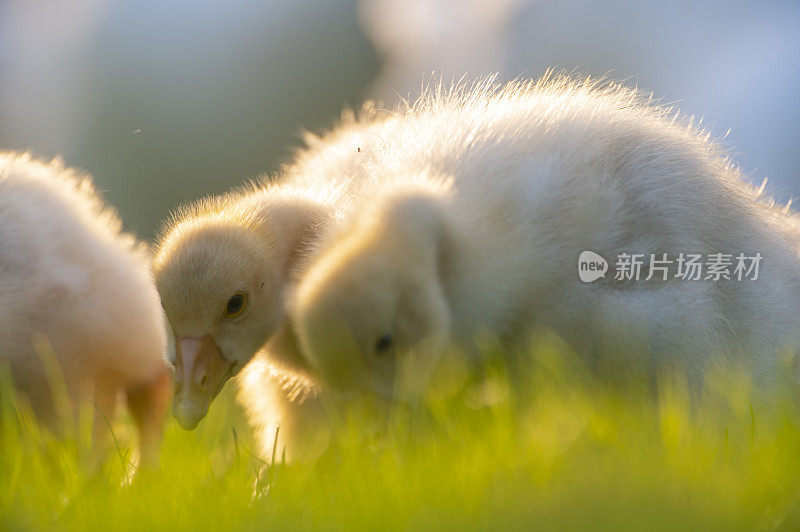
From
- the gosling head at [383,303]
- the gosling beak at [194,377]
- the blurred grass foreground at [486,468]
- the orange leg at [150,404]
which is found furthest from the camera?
the orange leg at [150,404]

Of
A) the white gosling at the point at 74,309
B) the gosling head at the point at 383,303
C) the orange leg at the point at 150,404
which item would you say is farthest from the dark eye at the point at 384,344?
the orange leg at the point at 150,404

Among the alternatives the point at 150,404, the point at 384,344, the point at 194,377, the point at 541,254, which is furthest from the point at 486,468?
the point at 150,404

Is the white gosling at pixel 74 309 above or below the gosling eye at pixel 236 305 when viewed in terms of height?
below

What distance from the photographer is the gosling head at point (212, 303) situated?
5.35ft

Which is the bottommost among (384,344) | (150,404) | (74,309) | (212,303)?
(150,404)

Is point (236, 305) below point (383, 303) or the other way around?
below

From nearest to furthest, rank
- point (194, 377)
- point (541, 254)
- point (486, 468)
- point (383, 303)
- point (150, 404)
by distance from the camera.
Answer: point (486, 468), point (383, 303), point (541, 254), point (194, 377), point (150, 404)

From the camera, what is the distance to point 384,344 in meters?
1.41

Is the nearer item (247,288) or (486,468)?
(486,468)

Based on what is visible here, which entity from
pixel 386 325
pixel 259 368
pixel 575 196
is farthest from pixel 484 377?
pixel 259 368

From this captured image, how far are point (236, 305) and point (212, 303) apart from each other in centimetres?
6

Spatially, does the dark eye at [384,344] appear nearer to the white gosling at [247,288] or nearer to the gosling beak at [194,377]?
the white gosling at [247,288]

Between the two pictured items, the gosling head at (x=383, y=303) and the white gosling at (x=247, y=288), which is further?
the white gosling at (x=247, y=288)

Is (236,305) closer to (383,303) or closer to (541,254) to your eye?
(383,303)
